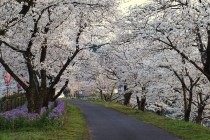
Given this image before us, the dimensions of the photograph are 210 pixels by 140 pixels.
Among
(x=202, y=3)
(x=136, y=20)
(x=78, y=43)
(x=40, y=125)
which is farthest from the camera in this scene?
(x=78, y=43)

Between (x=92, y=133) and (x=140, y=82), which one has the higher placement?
(x=140, y=82)

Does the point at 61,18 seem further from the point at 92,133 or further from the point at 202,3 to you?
the point at 202,3

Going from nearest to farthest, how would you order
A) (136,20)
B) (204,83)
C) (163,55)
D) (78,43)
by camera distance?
(136,20) < (78,43) < (163,55) < (204,83)

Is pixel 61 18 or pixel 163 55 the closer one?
pixel 61 18

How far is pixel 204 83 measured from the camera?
39031mm

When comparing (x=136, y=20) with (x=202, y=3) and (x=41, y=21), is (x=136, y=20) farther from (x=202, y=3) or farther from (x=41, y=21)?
(x=41, y=21)

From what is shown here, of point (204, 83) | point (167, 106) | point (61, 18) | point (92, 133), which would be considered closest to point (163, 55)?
point (204, 83)

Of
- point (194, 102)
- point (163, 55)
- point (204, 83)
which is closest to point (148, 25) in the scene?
point (163, 55)

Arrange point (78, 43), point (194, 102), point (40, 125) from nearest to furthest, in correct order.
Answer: point (40, 125) → point (78, 43) → point (194, 102)

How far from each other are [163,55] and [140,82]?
814 centimetres

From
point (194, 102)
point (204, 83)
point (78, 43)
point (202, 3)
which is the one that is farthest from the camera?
point (194, 102)

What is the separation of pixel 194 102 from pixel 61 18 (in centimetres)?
2552

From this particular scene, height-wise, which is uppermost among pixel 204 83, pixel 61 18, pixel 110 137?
pixel 61 18

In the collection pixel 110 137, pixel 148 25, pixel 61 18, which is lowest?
pixel 110 137
